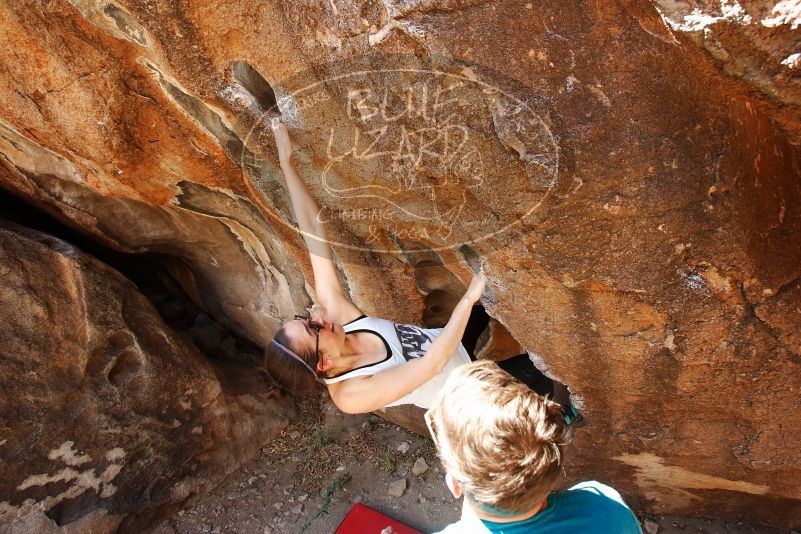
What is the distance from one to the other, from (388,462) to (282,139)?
1.97 m

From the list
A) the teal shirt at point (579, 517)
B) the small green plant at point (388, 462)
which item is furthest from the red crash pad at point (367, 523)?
the teal shirt at point (579, 517)

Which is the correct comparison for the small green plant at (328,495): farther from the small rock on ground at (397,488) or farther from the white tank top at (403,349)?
the white tank top at (403,349)

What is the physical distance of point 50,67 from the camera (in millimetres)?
1985

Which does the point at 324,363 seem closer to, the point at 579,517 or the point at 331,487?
the point at 579,517

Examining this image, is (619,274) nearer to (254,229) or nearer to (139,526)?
(254,229)

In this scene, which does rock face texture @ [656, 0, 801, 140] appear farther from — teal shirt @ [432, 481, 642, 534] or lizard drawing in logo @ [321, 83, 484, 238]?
teal shirt @ [432, 481, 642, 534]

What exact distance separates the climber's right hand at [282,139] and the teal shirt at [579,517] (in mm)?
1285

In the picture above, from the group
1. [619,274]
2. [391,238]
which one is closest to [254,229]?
[391,238]

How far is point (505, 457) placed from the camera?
1.00 m

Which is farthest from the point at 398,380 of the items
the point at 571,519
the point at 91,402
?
the point at 91,402

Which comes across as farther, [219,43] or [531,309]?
[531,309]

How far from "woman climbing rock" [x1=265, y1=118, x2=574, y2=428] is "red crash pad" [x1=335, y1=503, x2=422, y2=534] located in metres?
1.17

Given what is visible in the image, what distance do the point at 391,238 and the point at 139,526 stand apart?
6.32 ft

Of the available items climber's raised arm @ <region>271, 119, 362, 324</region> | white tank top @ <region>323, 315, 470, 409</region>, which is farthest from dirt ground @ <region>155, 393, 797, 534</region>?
climber's raised arm @ <region>271, 119, 362, 324</region>
